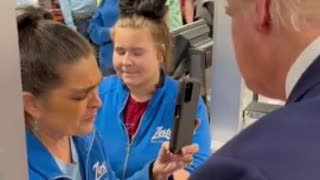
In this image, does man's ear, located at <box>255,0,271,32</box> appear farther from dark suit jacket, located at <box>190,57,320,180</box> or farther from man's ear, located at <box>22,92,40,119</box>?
man's ear, located at <box>22,92,40,119</box>

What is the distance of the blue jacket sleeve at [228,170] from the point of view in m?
0.54

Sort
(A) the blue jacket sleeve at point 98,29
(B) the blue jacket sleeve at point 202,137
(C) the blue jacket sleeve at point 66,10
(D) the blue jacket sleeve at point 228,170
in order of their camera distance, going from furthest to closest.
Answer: (C) the blue jacket sleeve at point 66,10, (A) the blue jacket sleeve at point 98,29, (B) the blue jacket sleeve at point 202,137, (D) the blue jacket sleeve at point 228,170

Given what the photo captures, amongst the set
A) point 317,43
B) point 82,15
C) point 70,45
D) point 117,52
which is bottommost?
point 82,15

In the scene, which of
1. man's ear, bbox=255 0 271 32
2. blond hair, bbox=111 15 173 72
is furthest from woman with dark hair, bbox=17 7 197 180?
man's ear, bbox=255 0 271 32

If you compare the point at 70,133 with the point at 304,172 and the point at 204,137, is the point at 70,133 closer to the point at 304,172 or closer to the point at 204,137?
the point at 204,137

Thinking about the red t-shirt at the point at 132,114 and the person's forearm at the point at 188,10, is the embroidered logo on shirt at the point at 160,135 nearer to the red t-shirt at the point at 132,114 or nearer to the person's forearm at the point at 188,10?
the red t-shirt at the point at 132,114

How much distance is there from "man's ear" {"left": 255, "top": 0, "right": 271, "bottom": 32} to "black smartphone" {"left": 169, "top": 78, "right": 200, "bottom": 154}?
653mm

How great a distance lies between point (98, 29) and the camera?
358 centimetres

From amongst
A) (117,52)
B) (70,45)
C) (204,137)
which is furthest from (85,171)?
(117,52)

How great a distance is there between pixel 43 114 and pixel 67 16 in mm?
2866

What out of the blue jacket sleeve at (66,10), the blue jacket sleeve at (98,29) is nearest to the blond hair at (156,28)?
the blue jacket sleeve at (98,29)

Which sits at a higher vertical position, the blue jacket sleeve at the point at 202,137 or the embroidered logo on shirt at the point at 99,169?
the embroidered logo on shirt at the point at 99,169

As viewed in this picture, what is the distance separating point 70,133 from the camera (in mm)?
1253

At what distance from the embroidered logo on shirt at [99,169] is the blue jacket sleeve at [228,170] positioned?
0.72 meters
